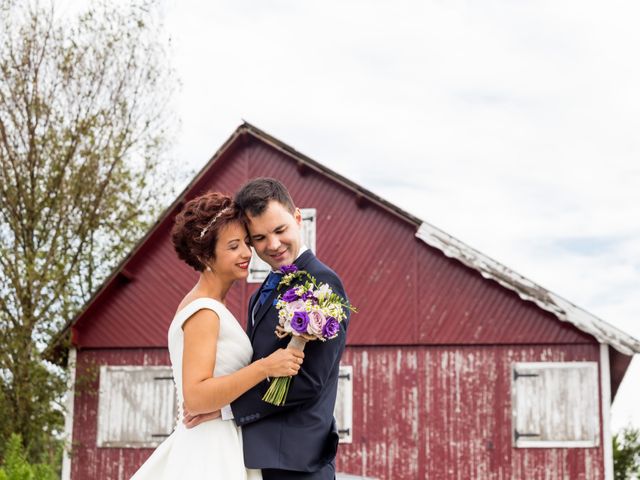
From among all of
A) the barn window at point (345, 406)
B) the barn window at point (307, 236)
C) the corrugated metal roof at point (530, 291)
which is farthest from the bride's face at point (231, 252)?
the barn window at point (307, 236)

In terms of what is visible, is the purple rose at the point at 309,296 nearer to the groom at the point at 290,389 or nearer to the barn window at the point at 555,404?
the groom at the point at 290,389

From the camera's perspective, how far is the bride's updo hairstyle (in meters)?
Answer: 4.75

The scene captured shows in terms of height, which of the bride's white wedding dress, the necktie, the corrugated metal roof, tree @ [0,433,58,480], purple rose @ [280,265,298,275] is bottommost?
tree @ [0,433,58,480]

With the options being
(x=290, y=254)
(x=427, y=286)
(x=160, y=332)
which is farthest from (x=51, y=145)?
(x=290, y=254)

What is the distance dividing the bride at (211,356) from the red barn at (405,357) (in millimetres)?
12626

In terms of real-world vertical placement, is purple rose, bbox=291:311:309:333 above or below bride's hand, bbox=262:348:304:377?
above

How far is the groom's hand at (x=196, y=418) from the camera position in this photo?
4656 mm

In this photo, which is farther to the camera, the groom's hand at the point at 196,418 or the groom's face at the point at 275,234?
the groom's face at the point at 275,234

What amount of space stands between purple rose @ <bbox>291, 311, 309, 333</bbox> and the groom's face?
466 mm

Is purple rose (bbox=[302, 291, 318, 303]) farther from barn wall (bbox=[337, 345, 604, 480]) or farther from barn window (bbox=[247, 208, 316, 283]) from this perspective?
barn window (bbox=[247, 208, 316, 283])

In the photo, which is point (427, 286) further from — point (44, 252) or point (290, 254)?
point (290, 254)

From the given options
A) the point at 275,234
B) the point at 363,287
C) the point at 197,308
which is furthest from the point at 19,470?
the point at 275,234

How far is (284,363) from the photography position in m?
4.44

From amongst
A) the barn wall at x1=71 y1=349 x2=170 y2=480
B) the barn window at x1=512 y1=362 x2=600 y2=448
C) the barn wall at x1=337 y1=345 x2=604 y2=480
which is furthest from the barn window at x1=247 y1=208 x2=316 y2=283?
the barn window at x1=512 y1=362 x2=600 y2=448
